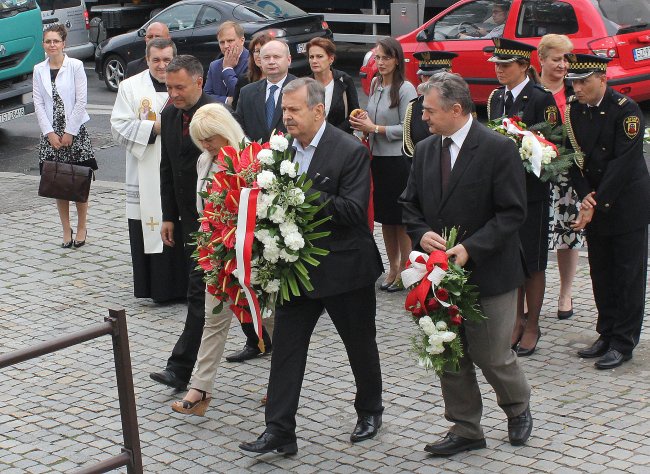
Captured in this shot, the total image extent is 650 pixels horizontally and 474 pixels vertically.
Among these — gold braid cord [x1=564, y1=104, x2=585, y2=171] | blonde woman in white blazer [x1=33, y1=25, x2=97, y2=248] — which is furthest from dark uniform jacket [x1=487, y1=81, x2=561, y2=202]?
blonde woman in white blazer [x1=33, y1=25, x2=97, y2=248]

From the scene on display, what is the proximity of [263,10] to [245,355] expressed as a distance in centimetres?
1168

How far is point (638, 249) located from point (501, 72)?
1.43m

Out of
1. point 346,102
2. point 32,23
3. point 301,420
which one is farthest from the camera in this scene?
point 32,23

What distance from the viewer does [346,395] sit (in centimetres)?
658

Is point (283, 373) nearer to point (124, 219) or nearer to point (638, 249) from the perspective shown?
point (638, 249)

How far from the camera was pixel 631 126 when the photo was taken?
6.59 meters

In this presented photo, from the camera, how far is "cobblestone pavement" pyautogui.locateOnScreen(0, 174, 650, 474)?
569 cm

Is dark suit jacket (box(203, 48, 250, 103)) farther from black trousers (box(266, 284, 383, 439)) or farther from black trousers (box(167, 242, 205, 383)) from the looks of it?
black trousers (box(266, 284, 383, 439))

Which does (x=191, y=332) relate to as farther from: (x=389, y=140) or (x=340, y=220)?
(x=389, y=140)

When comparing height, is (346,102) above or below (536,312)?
A: above

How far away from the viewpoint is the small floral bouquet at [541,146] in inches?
257

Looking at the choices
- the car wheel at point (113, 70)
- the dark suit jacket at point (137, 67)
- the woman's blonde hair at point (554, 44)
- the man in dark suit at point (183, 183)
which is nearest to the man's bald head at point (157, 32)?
the dark suit jacket at point (137, 67)

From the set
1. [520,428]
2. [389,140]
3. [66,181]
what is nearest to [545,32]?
[389,140]

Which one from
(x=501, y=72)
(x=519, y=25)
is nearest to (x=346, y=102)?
(x=501, y=72)
